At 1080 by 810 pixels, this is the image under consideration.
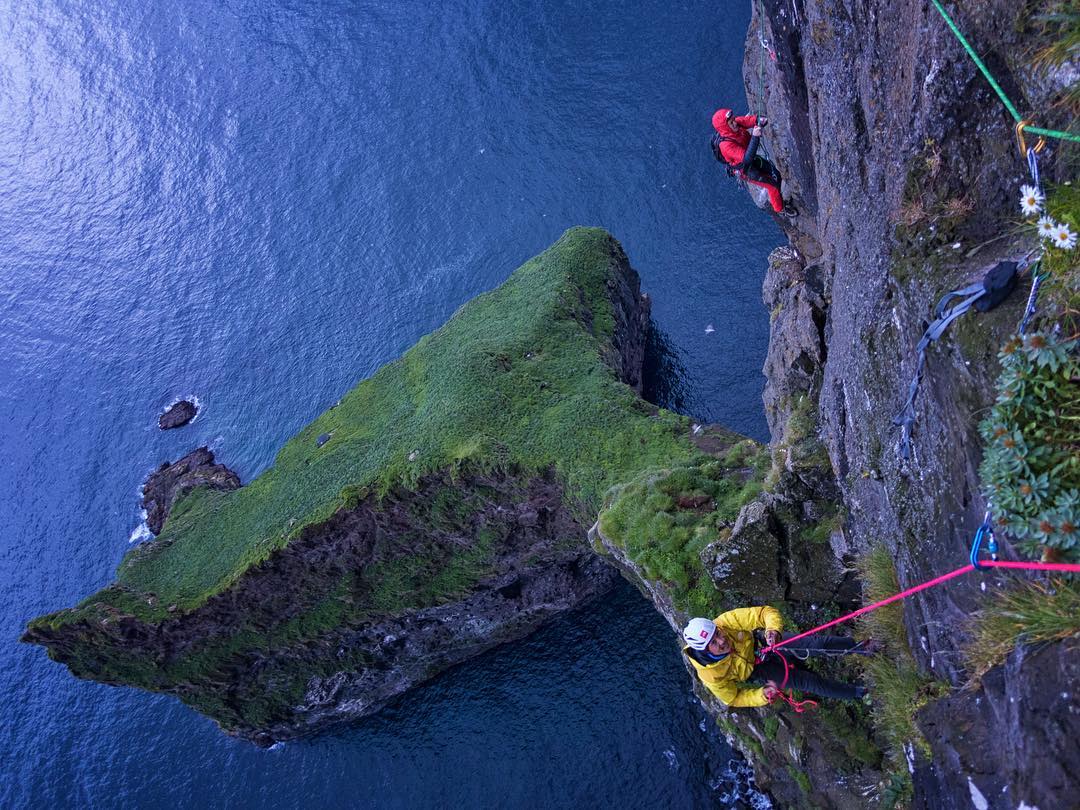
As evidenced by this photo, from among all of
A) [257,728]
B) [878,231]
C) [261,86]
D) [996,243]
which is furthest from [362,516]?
[261,86]

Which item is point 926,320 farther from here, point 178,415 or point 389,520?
point 178,415

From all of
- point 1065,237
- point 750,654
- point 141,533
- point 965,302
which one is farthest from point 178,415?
point 1065,237

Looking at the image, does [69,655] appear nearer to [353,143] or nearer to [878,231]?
[878,231]

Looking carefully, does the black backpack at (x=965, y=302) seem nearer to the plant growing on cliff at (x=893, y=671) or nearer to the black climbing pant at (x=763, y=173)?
the plant growing on cliff at (x=893, y=671)

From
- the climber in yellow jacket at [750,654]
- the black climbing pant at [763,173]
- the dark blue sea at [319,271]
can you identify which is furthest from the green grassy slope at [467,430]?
the climber in yellow jacket at [750,654]

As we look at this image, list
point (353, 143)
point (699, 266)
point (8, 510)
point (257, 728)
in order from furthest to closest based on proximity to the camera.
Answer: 1. point (353, 143)
2. point (8, 510)
3. point (699, 266)
4. point (257, 728)
